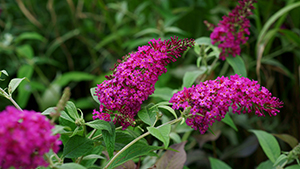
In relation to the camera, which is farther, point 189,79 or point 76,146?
point 189,79

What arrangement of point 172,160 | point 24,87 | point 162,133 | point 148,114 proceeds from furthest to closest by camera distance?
1. point 24,87
2. point 172,160
3. point 148,114
4. point 162,133

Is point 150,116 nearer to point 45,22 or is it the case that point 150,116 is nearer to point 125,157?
point 125,157

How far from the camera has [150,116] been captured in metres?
0.74

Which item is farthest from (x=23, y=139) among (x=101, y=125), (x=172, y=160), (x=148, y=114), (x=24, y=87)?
(x=24, y=87)

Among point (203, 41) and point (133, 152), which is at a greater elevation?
point (203, 41)

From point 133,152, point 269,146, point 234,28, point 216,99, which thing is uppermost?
point 234,28

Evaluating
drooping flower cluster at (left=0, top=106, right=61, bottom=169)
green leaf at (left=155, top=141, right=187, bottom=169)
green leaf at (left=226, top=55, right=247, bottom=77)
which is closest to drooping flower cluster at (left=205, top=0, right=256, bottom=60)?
green leaf at (left=226, top=55, right=247, bottom=77)

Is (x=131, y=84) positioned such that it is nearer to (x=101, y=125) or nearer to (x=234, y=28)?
(x=101, y=125)

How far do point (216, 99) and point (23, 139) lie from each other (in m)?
0.44

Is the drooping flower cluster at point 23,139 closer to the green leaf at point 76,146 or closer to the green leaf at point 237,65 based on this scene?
the green leaf at point 76,146

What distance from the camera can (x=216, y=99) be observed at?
69 cm

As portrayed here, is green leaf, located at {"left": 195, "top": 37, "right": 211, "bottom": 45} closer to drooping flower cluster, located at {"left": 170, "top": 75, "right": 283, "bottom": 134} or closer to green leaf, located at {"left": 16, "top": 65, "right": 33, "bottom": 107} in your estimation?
drooping flower cluster, located at {"left": 170, "top": 75, "right": 283, "bottom": 134}

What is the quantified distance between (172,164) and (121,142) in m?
0.18

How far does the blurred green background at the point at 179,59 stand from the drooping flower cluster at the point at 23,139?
0.85 m
